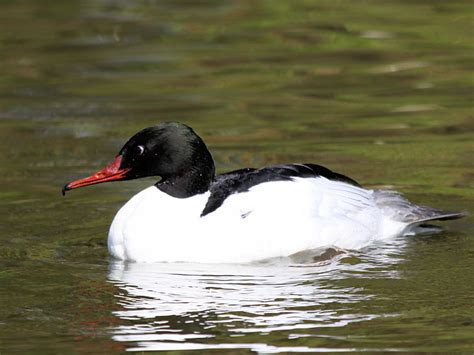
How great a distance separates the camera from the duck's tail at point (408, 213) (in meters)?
10.2

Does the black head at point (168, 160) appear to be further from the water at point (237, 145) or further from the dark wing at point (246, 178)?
the water at point (237, 145)

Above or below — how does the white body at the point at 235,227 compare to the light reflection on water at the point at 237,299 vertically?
above

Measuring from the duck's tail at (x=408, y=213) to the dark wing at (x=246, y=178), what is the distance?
2.17 feet

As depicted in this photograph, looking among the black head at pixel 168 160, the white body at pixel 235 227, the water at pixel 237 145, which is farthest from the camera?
the black head at pixel 168 160

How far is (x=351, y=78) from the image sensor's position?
15102 millimetres

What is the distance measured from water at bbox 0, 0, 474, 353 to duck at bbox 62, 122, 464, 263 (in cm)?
14

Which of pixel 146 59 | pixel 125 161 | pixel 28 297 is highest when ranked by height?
pixel 146 59

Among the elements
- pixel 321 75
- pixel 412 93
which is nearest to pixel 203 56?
pixel 321 75

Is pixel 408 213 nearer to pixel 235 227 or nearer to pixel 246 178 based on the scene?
pixel 246 178

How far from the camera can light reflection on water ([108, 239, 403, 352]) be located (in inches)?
308

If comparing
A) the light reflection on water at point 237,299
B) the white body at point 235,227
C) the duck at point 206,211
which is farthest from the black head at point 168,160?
the light reflection on water at point 237,299

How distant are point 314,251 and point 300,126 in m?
3.75

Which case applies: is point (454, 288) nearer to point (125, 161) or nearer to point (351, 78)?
point (125, 161)

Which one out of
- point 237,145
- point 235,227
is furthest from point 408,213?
point 237,145
